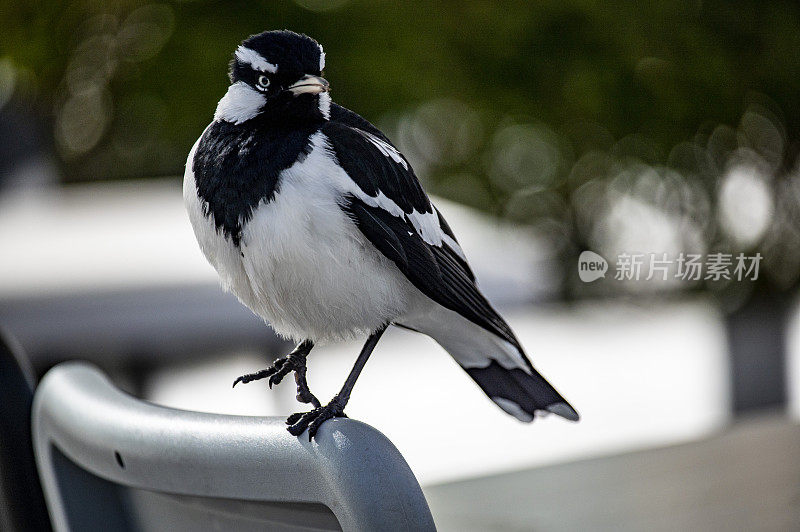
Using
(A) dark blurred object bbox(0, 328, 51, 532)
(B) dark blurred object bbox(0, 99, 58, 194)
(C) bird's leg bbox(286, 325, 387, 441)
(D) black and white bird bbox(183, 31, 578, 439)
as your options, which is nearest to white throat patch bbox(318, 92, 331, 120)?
(D) black and white bird bbox(183, 31, 578, 439)

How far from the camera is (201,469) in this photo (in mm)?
526

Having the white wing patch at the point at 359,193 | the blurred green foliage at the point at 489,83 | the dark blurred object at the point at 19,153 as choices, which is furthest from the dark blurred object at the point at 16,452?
the dark blurred object at the point at 19,153

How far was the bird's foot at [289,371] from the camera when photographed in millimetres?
731

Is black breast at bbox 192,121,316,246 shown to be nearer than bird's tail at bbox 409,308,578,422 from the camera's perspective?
Yes

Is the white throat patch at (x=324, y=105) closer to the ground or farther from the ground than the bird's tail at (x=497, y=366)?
farther from the ground

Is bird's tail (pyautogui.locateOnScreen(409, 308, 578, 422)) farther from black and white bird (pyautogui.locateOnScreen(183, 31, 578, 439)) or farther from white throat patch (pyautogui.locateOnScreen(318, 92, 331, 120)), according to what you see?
white throat patch (pyautogui.locateOnScreen(318, 92, 331, 120))

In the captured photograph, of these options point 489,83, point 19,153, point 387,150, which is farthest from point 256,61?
point 19,153

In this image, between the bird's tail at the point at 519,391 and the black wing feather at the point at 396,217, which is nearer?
the black wing feather at the point at 396,217

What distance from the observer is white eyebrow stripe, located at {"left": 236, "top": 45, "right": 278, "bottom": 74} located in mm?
682

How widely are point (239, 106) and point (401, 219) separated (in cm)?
16

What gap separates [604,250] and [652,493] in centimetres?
92

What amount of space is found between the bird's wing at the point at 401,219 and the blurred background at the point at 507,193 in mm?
170

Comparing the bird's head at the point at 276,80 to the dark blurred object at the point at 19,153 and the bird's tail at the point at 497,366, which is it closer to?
the bird's tail at the point at 497,366

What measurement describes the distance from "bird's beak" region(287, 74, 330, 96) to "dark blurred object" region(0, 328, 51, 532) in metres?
0.32
